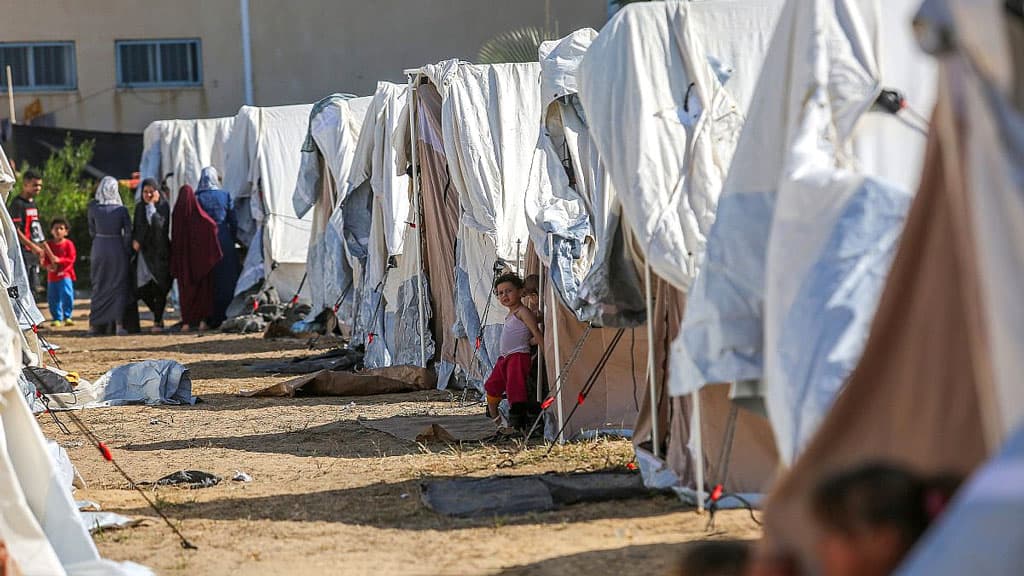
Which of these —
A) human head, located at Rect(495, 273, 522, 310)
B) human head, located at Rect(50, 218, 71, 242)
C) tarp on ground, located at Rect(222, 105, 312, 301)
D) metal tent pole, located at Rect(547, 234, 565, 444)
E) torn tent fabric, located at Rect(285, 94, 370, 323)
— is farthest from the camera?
tarp on ground, located at Rect(222, 105, 312, 301)

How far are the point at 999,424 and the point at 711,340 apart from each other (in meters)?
1.97

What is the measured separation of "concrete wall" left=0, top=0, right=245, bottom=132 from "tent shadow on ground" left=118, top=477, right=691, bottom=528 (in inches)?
780

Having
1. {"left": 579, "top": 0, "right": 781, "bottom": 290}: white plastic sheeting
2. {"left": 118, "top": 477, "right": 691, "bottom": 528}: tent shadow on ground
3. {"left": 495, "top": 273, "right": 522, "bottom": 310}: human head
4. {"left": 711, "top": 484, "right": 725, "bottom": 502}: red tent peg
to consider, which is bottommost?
{"left": 118, "top": 477, "right": 691, "bottom": 528}: tent shadow on ground

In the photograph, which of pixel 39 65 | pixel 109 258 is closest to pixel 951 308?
pixel 109 258

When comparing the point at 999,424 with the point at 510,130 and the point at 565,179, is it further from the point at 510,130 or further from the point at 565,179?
the point at 510,130

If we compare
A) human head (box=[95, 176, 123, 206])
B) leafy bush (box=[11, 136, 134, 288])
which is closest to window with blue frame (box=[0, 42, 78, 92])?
leafy bush (box=[11, 136, 134, 288])

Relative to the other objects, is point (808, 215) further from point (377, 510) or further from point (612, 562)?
point (377, 510)

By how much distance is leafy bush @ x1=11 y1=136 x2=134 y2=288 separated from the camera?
22828 millimetres

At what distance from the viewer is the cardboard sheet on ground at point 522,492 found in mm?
6062

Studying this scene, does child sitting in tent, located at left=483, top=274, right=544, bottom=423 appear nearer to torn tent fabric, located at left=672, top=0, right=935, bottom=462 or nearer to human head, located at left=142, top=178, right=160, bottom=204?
torn tent fabric, located at left=672, top=0, right=935, bottom=462

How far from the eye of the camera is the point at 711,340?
183 inches

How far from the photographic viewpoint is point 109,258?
53.1 ft

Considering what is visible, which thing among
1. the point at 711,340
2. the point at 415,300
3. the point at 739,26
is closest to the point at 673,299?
the point at 739,26

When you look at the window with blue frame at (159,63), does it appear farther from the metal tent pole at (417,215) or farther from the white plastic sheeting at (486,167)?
the white plastic sheeting at (486,167)
